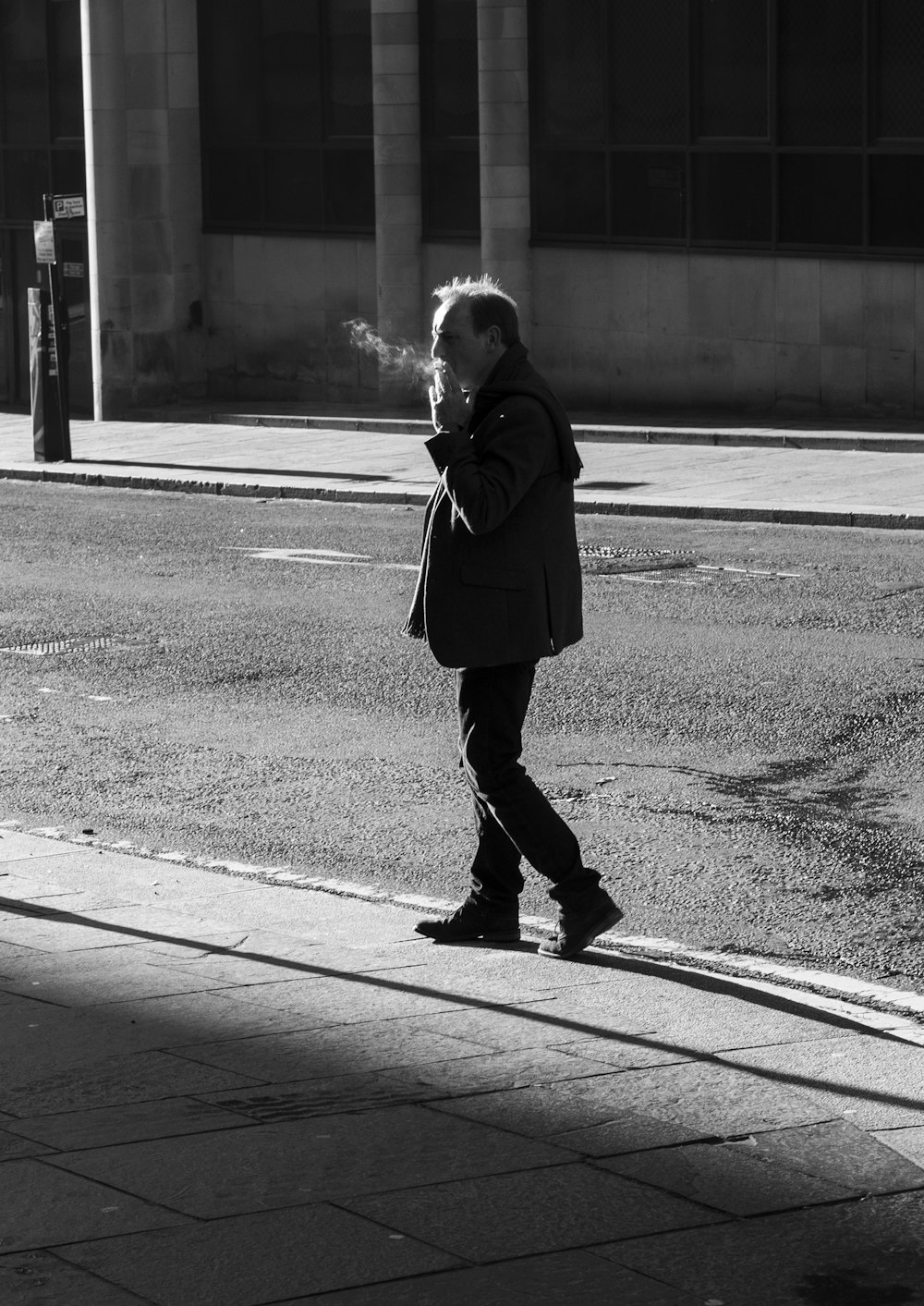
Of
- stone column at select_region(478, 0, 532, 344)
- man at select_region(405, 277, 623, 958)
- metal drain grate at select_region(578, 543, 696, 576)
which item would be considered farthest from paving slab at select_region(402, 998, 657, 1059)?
stone column at select_region(478, 0, 532, 344)

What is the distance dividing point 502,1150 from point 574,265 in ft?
71.1

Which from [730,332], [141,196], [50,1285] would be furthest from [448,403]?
[141,196]

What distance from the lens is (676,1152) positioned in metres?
4.65

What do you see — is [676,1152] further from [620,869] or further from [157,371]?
[157,371]

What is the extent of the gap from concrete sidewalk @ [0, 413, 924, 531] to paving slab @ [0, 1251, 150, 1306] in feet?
45.0

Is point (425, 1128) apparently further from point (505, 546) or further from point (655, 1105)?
point (505, 546)

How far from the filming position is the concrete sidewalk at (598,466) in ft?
59.8

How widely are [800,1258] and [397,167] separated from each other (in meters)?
23.3

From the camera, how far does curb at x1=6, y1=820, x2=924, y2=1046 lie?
5848mm

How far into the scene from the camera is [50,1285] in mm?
3965

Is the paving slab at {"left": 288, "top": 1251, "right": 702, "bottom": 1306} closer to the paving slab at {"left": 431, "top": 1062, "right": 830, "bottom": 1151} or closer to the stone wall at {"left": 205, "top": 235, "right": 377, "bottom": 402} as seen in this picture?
the paving slab at {"left": 431, "top": 1062, "right": 830, "bottom": 1151}

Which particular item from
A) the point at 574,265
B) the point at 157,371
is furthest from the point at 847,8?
the point at 157,371

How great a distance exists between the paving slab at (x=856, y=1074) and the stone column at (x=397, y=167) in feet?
70.6

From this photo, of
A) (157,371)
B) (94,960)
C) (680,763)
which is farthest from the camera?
(157,371)
